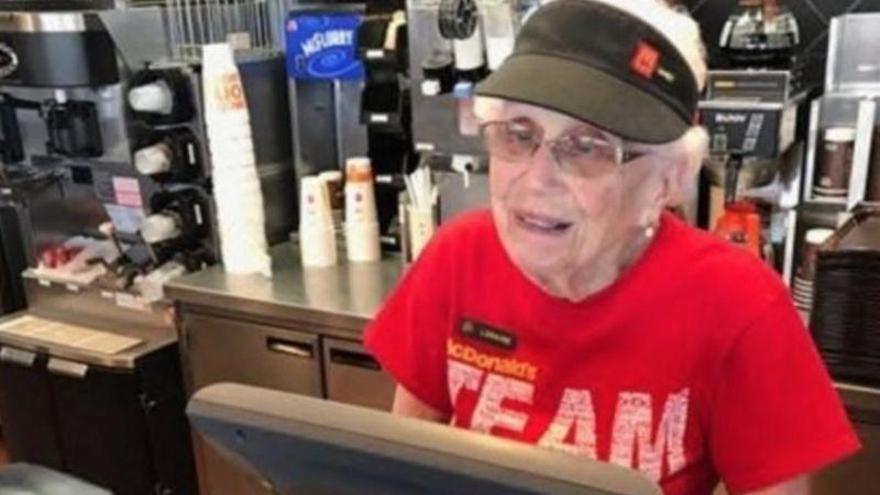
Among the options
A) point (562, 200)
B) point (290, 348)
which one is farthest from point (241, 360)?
point (562, 200)

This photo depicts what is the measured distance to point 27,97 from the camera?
3.22m

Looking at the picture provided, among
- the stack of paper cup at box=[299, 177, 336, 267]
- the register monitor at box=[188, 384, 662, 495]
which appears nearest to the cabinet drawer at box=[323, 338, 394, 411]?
the stack of paper cup at box=[299, 177, 336, 267]

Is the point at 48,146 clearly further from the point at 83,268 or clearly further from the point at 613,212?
the point at 613,212

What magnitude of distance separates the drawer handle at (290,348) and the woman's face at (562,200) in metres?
1.30

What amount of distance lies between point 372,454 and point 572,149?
2.06 ft

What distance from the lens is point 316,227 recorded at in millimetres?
2697

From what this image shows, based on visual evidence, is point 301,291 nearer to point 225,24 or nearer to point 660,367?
point 225,24

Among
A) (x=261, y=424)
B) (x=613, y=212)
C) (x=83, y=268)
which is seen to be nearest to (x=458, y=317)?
(x=613, y=212)

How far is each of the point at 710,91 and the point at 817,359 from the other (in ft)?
3.52

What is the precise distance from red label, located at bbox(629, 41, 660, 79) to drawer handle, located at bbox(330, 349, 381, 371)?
1.41 meters

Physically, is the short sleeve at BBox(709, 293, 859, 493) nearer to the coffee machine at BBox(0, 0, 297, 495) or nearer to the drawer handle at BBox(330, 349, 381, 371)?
the drawer handle at BBox(330, 349, 381, 371)

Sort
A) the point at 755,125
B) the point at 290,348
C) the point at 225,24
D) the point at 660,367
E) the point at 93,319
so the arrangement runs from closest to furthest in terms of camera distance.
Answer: the point at 660,367 < the point at 755,125 < the point at 290,348 < the point at 225,24 < the point at 93,319

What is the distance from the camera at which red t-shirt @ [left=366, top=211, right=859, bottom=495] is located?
1.24 meters

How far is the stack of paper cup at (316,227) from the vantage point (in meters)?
2.69
